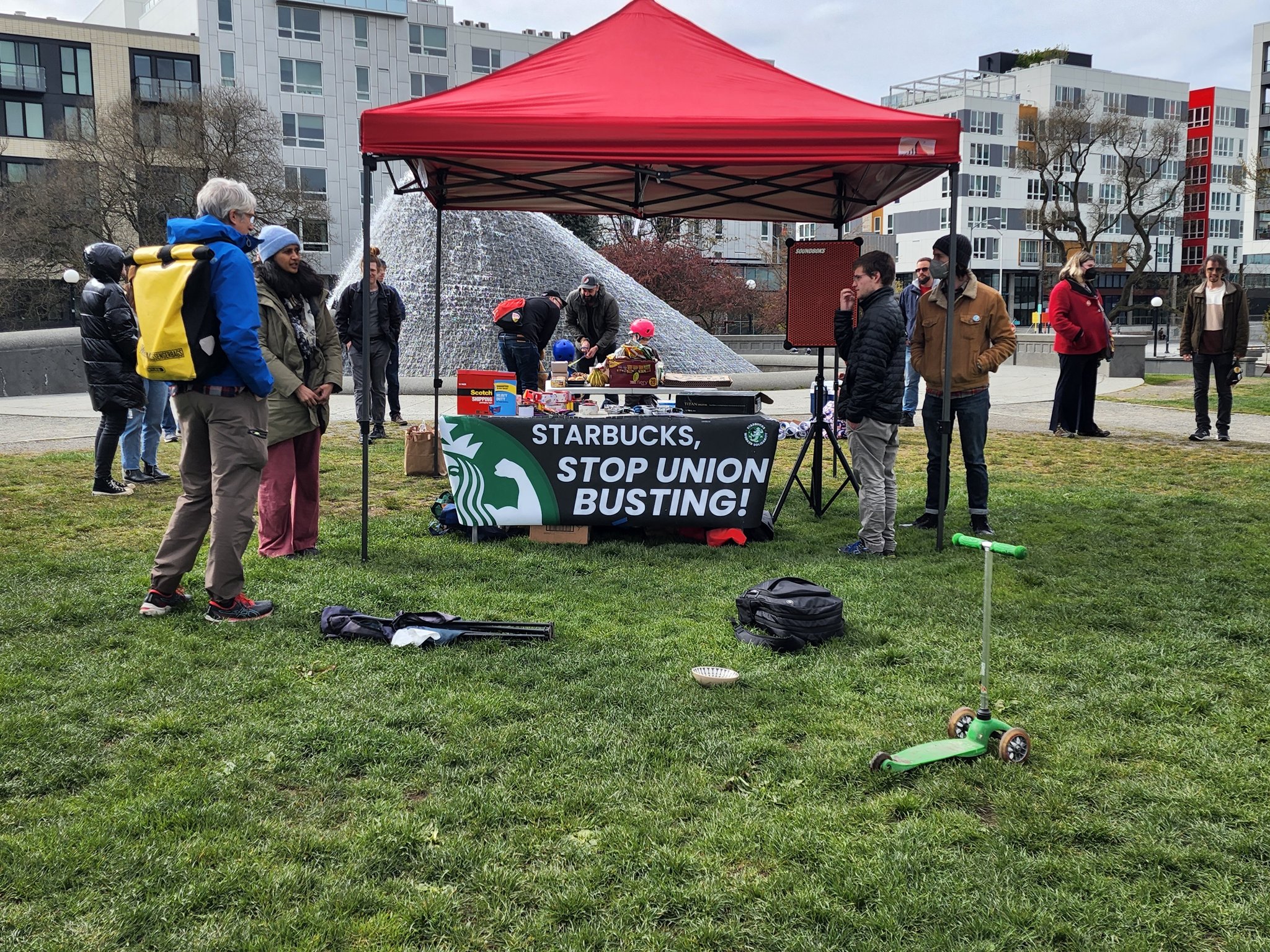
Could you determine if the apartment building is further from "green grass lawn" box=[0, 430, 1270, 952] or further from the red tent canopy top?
"green grass lawn" box=[0, 430, 1270, 952]

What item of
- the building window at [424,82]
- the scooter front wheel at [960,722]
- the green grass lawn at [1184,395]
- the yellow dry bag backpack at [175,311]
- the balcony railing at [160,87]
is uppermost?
the building window at [424,82]

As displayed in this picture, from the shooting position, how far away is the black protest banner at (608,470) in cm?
732

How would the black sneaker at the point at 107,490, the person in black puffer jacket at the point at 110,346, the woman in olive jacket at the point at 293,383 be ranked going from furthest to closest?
the black sneaker at the point at 107,490, the person in black puffer jacket at the point at 110,346, the woman in olive jacket at the point at 293,383

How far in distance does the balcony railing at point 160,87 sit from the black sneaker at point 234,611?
55.1m

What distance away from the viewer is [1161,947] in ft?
9.05

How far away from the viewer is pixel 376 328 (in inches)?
468

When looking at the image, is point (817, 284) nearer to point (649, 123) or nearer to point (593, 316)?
point (649, 123)

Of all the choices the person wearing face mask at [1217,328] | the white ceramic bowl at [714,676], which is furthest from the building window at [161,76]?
the white ceramic bowl at [714,676]

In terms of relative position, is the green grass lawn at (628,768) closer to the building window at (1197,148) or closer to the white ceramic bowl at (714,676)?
the white ceramic bowl at (714,676)

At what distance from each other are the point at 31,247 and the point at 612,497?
41.5 meters

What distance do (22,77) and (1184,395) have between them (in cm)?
5941

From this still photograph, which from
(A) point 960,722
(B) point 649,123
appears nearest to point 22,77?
(B) point 649,123

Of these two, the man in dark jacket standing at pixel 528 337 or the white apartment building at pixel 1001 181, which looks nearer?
the man in dark jacket standing at pixel 528 337

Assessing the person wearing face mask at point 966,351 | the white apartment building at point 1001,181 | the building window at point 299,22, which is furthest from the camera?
the white apartment building at point 1001,181
